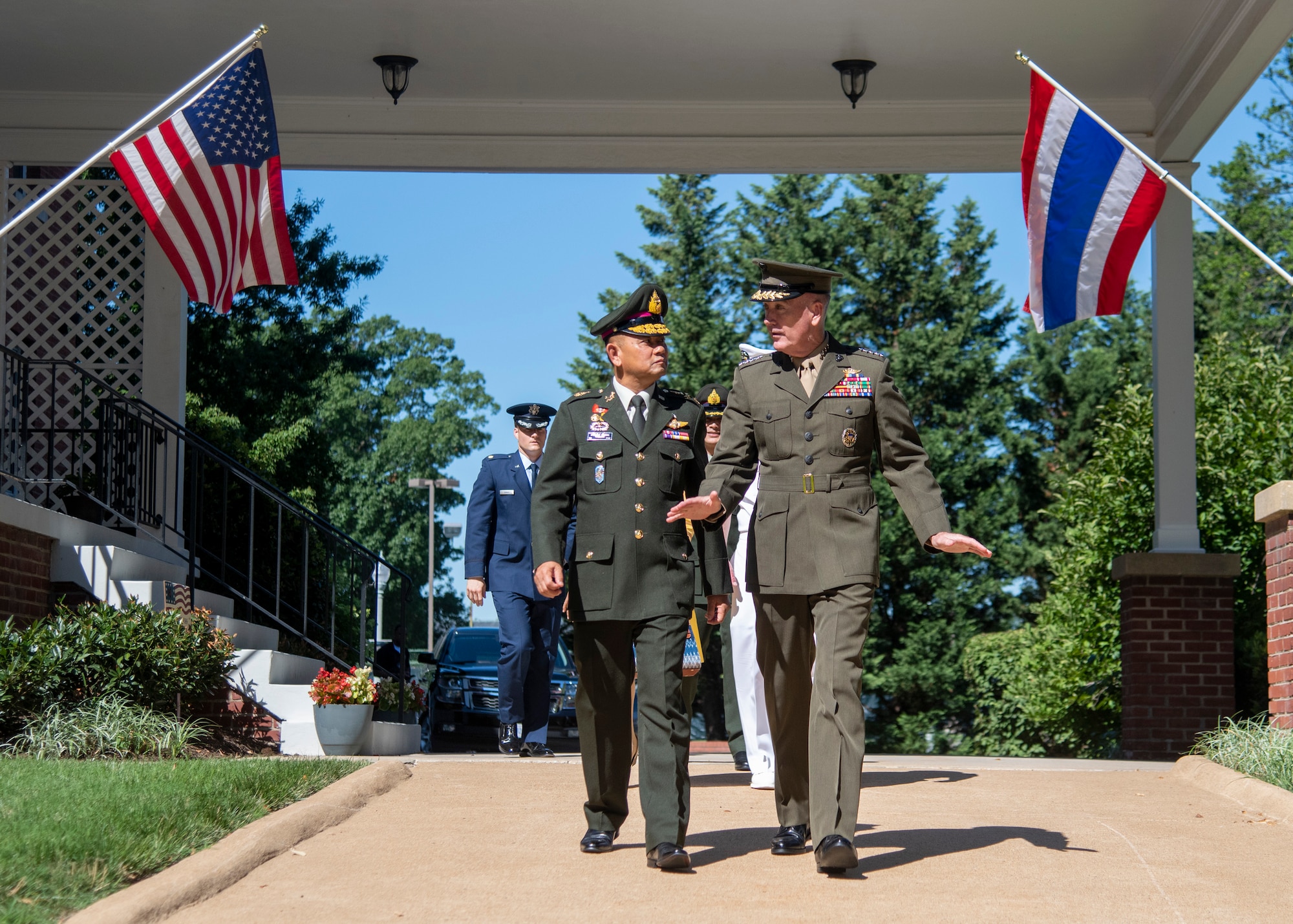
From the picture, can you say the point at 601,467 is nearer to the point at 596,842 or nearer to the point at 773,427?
→ the point at 773,427

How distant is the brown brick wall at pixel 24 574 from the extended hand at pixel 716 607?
17.0 feet

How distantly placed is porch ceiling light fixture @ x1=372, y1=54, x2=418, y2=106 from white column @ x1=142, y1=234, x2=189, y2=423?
7.65 ft

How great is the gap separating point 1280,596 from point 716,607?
4122 mm

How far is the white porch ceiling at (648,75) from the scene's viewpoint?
31.0 ft

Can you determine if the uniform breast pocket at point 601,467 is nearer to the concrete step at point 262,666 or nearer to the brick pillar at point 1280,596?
the brick pillar at point 1280,596

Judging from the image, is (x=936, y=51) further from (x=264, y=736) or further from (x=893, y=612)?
(x=893, y=612)

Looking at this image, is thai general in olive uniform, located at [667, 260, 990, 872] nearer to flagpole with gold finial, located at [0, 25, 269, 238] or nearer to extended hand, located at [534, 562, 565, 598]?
extended hand, located at [534, 562, 565, 598]

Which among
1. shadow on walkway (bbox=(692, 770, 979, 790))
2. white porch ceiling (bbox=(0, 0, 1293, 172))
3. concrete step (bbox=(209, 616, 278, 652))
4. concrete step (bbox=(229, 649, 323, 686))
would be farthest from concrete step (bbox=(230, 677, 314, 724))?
white porch ceiling (bbox=(0, 0, 1293, 172))

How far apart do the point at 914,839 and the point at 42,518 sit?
20.0 feet

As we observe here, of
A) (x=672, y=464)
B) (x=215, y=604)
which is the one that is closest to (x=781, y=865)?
(x=672, y=464)

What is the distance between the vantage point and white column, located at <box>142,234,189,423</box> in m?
11.2

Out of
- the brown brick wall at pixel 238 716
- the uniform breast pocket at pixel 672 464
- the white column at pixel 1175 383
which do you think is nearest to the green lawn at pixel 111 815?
the uniform breast pocket at pixel 672 464

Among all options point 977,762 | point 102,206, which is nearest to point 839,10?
point 977,762

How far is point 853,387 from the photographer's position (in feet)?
16.4
